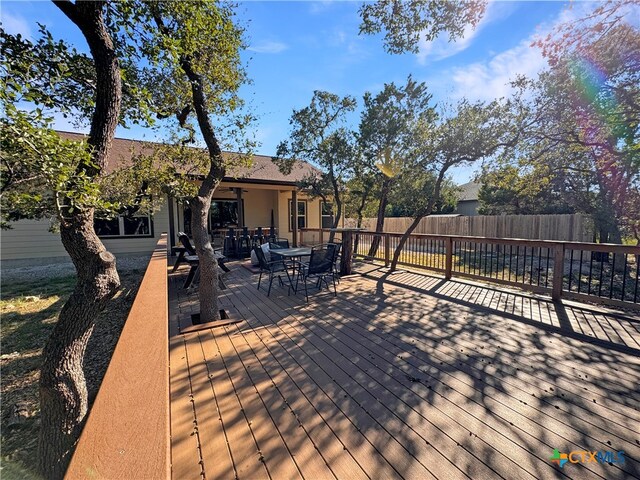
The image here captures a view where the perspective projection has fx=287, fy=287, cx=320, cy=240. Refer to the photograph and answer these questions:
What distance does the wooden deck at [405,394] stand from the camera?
1735 mm

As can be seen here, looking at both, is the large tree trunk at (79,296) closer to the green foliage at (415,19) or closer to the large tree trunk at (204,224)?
the large tree trunk at (204,224)

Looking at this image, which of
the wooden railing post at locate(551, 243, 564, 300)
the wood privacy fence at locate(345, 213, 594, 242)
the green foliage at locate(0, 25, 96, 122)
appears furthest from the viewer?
the wood privacy fence at locate(345, 213, 594, 242)

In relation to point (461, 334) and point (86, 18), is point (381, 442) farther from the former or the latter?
point (86, 18)

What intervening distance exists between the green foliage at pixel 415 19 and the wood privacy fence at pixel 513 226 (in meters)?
9.78

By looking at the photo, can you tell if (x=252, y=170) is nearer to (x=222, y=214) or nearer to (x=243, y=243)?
(x=222, y=214)

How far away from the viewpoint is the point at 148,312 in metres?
2.30

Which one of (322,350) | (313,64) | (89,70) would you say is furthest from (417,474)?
(313,64)

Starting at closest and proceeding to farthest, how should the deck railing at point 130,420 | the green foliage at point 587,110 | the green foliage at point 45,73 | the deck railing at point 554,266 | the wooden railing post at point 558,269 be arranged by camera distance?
the deck railing at point 130,420, the green foliage at point 45,73, the deck railing at point 554,266, the wooden railing post at point 558,269, the green foliage at point 587,110

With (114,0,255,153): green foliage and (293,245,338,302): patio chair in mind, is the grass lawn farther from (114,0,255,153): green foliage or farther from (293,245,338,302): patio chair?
(114,0,255,153): green foliage

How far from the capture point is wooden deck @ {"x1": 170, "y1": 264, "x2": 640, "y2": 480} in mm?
1735

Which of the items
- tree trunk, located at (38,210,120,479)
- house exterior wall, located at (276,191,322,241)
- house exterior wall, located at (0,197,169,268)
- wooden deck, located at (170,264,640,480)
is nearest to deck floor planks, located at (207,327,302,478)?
wooden deck, located at (170,264,640,480)

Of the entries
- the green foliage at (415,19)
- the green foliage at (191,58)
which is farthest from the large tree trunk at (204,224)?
the green foliage at (415,19)

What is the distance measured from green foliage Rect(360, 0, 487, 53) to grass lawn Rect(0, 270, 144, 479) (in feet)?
23.4

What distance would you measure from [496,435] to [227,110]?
4816mm
